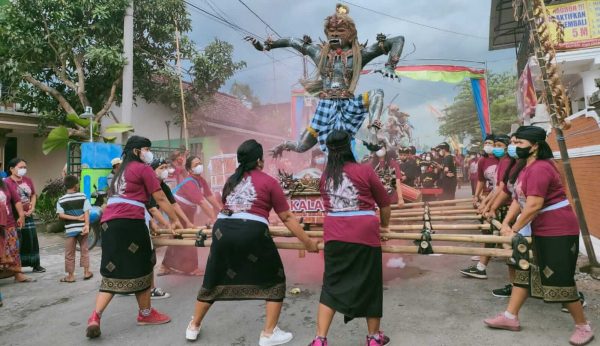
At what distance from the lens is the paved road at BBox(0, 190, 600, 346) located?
3.16 meters

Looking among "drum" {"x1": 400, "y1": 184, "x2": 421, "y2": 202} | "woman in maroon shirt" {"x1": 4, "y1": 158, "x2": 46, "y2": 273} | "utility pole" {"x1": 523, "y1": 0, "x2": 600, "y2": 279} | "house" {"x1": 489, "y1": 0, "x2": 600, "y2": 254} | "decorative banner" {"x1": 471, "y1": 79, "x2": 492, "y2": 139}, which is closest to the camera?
"utility pole" {"x1": 523, "y1": 0, "x2": 600, "y2": 279}

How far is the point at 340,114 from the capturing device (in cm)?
455

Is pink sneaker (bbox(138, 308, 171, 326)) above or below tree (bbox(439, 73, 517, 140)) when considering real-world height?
below

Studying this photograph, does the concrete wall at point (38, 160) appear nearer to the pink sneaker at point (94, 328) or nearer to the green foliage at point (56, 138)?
the green foliage at point (56, 138)

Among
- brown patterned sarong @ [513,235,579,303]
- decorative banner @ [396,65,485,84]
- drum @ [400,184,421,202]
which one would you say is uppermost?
decorative banner @ [396,65,485,84]

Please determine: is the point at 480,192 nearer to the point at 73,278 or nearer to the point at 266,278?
the point at 266,278

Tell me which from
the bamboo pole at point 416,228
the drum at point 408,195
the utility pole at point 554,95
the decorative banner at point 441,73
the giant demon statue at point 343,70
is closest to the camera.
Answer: the bamboo pole at point 416,228

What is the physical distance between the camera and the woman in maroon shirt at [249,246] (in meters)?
2.99

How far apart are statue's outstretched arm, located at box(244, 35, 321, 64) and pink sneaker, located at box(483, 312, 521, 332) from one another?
3297 millimetres

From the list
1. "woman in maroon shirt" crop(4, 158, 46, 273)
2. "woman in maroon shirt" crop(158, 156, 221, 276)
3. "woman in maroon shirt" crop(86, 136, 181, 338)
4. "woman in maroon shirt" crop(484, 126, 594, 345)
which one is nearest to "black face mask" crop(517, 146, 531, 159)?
"woman in maroon shirt" crop(484, 126, 594, 345)

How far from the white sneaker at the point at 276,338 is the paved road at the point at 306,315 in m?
0.07

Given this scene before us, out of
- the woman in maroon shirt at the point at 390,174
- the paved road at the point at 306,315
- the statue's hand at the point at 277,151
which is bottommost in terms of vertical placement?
the paved road at the point at 306,315

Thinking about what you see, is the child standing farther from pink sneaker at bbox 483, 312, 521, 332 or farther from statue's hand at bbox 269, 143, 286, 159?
pink sneaker at bbox 483, 312, 521, 332

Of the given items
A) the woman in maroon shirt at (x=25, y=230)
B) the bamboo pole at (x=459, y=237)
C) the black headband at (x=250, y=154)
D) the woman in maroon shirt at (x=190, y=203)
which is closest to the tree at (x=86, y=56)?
the woman in maroon shirt at (x=25, y=230)
